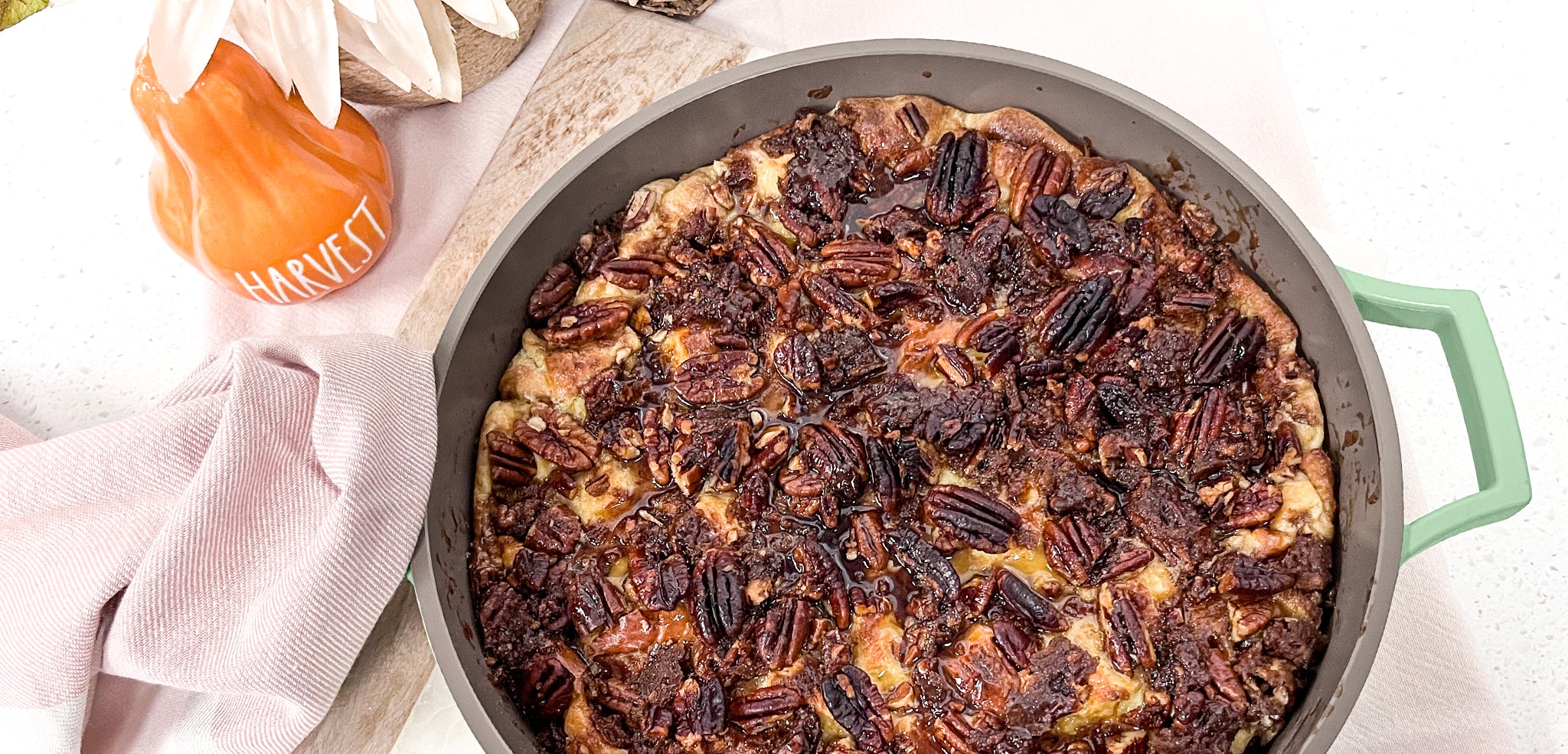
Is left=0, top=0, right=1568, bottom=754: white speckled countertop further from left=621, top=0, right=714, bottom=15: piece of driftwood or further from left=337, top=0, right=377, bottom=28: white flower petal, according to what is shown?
left=621, top=0, right=714, bottom=15: piece of driftwood

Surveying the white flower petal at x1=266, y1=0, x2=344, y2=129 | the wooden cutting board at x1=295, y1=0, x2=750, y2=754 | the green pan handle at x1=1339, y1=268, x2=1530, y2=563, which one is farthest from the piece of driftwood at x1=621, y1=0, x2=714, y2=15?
the green pan handle at x1=1339, y1=268, x2=1530, y2=563

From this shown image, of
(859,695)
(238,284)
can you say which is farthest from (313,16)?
(859,695)

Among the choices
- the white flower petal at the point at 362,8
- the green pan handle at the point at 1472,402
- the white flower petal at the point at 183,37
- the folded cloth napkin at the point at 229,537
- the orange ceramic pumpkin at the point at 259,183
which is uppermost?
the green pan handle at the point at 1472,402

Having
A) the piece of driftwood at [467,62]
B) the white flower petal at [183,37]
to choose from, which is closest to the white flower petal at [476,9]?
the piece of driftwood at [467,62]

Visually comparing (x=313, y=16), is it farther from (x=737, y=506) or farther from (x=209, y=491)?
(x=737, y=506)

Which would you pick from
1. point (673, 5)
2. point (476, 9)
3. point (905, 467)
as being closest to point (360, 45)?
point (476, 9)

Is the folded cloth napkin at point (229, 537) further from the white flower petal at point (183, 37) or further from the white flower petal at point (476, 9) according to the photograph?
the white flower petal at point (476, 9)
